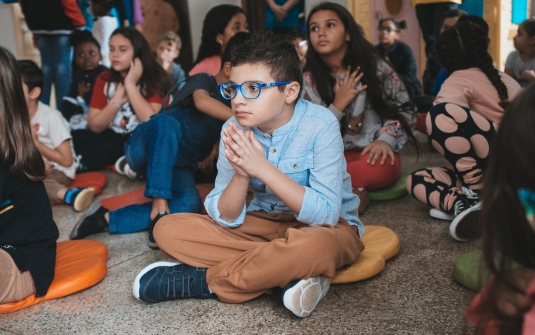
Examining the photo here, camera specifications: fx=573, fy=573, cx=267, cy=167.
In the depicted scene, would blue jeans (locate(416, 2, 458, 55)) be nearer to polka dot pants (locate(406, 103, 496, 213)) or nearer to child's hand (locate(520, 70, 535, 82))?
child's hand (locate(520, 70, 535, 82))

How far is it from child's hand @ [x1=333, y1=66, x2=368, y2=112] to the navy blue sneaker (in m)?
1.18

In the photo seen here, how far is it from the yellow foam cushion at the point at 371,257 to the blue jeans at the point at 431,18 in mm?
1908

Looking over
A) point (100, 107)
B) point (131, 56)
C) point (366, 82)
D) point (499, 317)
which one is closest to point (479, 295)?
point (499, 317)

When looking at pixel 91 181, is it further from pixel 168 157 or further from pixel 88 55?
pixel 88 55

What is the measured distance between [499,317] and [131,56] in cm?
265

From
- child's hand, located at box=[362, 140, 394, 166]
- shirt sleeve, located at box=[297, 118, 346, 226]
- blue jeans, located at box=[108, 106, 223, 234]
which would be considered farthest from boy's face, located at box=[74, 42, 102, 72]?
shirt sleeve, located at box=[297, 118, 346, 226]

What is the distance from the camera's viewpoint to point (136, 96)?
3.17 meters

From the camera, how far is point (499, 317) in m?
1.02

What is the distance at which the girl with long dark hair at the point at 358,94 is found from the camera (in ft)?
8.46

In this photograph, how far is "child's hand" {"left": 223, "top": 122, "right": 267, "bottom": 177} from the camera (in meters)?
1.56

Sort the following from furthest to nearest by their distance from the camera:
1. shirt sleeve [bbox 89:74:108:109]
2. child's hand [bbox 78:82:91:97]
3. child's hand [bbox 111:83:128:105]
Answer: child's hand [bbox 78:82:91:97] < shirt sleeve [bbox 89:74:108:109] < child's hand [bbox 111:83:128:105]

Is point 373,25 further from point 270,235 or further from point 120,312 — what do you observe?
point 120,312

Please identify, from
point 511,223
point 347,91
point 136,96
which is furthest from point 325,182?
point 136,96

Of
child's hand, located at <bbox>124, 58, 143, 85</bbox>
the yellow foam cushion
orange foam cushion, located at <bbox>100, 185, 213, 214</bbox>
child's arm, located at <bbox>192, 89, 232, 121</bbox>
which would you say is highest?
child's hand, located at <bbox>124, 58, 143, 85</bbox>
